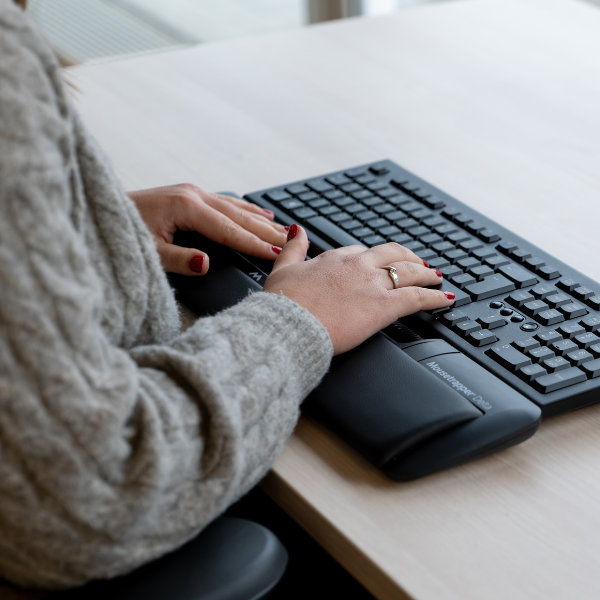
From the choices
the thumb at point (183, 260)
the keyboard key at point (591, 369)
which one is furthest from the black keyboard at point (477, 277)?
the thumb at point (183, 260)

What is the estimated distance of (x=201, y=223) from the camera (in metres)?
0.77

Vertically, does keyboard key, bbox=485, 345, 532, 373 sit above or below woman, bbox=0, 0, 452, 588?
below

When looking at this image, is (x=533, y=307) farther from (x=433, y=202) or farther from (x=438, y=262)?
(x=433, y=202)

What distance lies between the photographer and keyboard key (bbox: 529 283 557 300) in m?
0.66

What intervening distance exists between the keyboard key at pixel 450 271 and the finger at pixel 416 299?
47mm

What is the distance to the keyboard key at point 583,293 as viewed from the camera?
66cm

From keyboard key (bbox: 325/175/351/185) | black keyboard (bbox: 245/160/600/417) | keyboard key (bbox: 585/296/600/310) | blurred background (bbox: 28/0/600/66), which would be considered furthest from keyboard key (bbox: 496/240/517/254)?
blurred background (bbox: 28/0/600/66)

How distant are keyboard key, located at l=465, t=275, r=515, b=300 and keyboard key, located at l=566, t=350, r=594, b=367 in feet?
Result: 0.33

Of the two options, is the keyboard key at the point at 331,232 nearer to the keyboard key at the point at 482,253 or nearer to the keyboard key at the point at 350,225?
the keyboard key at the point at 350,225

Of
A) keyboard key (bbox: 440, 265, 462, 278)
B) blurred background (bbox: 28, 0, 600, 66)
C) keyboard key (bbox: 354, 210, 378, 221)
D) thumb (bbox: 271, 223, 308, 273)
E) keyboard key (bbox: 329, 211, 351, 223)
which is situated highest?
thumb (bbox: 271, 223, 308, 273)

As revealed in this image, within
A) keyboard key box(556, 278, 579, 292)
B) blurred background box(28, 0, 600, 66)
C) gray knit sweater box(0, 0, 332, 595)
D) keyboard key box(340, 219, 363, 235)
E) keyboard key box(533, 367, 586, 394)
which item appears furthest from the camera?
blurred background box(28, 0, 600, 66)

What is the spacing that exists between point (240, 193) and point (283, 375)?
41 centimetres

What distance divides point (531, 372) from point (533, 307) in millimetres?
83

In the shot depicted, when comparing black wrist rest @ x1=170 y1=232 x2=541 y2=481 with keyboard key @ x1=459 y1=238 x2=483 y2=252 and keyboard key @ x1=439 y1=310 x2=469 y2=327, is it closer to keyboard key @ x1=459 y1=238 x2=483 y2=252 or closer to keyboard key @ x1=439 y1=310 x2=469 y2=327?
keyboard key @ x1=439 y1=310 x2=469 y2=327
